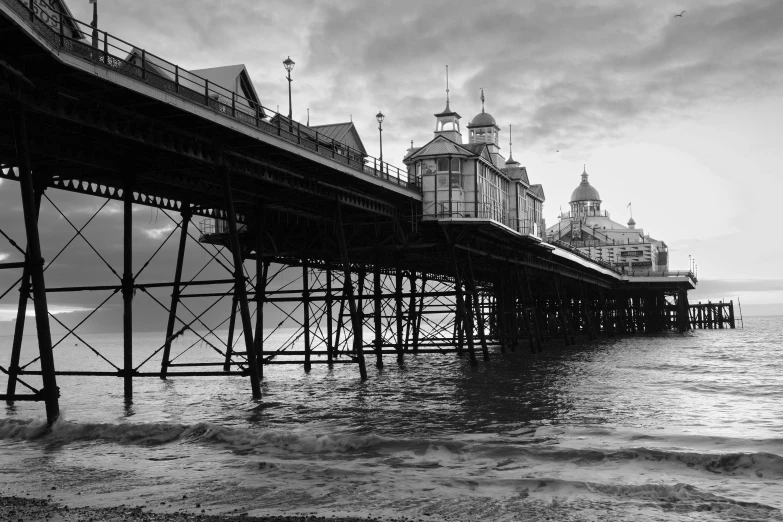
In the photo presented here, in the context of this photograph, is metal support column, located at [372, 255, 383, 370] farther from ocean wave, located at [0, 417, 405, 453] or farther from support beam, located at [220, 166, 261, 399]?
ocean wave, located at [0, 417, 405, 453]

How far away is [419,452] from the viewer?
15797mm

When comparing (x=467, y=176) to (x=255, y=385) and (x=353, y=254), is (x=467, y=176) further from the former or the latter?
(x=255, y=385)

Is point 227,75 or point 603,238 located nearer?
point 227,75

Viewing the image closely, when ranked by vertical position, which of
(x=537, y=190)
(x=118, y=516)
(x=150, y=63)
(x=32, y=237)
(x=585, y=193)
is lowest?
(x=118, y=516)

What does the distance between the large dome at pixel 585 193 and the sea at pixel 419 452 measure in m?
128

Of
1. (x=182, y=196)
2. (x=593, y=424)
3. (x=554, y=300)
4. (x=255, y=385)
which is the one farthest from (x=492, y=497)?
(x=554, y=300)

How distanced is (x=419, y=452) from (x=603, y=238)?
124 metres

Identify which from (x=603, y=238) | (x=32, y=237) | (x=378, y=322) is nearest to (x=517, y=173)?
(x=378, y=322)

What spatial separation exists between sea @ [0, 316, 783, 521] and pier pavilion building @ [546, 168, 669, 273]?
83.4 m

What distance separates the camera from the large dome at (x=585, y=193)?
154750 millimetres

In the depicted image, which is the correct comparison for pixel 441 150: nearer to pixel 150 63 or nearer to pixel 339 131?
pixel 339 131

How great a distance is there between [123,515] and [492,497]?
5262 millimetres

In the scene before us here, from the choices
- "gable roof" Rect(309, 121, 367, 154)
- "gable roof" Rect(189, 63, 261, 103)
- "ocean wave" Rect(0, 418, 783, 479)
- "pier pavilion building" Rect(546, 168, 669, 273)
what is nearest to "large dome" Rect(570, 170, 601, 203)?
"pier pavilion building" Rect(546, 168, 669, 273)

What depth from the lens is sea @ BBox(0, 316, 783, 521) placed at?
11742 mm
